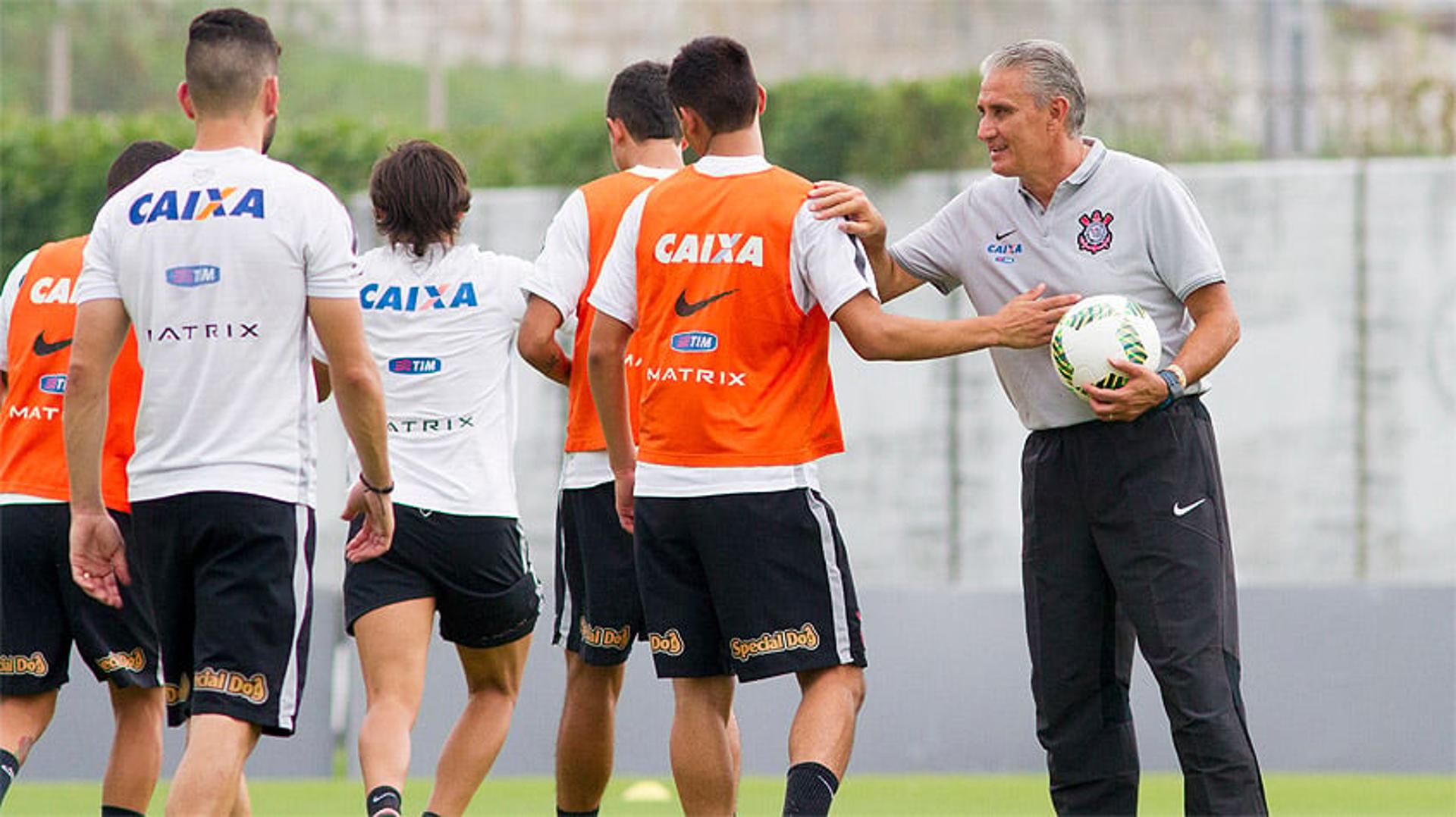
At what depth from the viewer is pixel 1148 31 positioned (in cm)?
2159

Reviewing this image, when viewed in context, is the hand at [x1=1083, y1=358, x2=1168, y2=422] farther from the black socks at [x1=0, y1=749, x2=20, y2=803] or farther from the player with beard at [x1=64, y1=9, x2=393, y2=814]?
the black socks at [x1=0, y1=749, x2=20, y2=803]

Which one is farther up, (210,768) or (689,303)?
(689,303)

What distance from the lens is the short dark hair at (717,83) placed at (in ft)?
19.9

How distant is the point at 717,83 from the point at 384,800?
243 centimetres

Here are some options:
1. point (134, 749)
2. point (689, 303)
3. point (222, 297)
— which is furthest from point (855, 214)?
point (134, 749)

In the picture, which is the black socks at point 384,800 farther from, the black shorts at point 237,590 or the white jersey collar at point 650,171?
the white jersey collar at point 650,171

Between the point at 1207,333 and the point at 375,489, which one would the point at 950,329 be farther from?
the point at 375,489

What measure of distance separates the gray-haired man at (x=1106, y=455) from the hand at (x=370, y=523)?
1.50 m

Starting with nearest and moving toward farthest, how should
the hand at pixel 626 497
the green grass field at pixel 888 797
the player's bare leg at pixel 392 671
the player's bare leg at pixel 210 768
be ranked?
the player's bare leg at pixel 210 768 < the hand at pixel 626 497 < the player's bare leg at pixel 392 671 < the green grass field at pixel 888 797

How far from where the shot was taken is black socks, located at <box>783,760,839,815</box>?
584 centimetres

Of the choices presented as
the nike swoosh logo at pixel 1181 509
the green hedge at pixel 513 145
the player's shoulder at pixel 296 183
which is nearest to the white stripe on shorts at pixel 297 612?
the player's shoulder at pixel 296 183

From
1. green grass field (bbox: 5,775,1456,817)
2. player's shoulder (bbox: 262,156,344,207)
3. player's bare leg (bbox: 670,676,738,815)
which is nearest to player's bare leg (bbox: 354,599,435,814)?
player's bare leg (bbox: 670,676,738,815)

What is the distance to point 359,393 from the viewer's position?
5.57 metres

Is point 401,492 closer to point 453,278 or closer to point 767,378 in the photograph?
point 453,278
